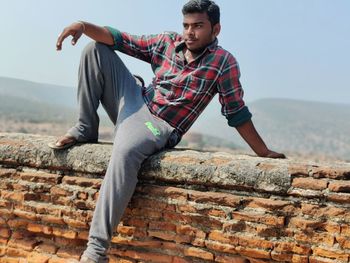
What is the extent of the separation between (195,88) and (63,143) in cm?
114

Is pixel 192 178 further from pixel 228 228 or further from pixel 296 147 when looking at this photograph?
pixel 296 147

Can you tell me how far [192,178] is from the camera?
132 inches

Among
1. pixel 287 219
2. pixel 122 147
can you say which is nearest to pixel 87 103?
pixel 122 147

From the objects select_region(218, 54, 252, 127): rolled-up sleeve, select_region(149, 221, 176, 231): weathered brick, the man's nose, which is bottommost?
select_region(149, 221, 176, 231): weathered brick

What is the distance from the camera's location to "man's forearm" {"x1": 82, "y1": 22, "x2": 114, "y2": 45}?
3.91m

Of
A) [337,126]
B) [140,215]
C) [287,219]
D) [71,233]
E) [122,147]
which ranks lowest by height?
[71,233]

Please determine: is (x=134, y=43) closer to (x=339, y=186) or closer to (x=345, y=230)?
(x=339, y=186)

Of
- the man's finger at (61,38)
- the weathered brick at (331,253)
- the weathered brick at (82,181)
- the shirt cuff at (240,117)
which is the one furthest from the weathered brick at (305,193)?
the man's finger at (61,38)

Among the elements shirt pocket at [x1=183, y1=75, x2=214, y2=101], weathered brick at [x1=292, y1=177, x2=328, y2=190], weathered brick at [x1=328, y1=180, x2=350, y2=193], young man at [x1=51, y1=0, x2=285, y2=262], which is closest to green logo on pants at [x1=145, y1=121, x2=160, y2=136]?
young man at [x1=51, y1=0, x2=285, y2=262]

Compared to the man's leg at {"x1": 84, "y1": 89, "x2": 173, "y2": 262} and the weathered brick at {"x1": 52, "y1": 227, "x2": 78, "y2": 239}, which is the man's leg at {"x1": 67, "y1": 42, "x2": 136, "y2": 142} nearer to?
the man's leg at {"x1": 84, "y1": 89, "x2": 173, "y2": 262}

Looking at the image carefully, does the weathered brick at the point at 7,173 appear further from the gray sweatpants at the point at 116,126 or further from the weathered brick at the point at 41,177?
the gray sweatpants at the point at 116,126

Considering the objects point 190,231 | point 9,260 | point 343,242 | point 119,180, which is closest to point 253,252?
point 190,231

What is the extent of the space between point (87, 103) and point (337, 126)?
14400 centimetres

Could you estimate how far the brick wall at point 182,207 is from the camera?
119 inches
